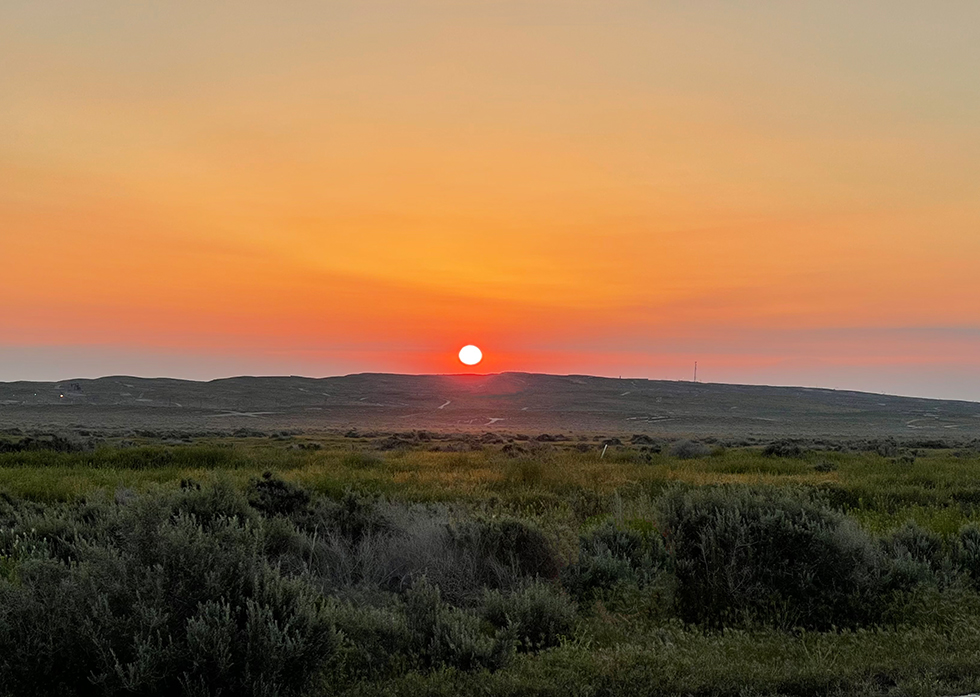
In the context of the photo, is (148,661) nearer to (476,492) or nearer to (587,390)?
(476,492)

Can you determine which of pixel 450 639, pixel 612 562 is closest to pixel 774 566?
pixel 612 562

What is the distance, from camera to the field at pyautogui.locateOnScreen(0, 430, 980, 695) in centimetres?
503

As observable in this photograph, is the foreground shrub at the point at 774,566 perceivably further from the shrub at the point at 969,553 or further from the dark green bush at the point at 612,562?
the shrub at the point at 969,553

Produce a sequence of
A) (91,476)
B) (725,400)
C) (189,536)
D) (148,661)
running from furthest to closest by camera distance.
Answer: (725,400), (91,476), (189,536), (148,661)

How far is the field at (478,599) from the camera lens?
5027 millimetres

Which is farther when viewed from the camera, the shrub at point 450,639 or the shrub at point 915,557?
the shrub at point 915,557

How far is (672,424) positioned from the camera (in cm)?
9388

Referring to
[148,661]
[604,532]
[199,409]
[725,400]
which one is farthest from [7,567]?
[725,400]

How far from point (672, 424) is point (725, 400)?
5693 cm

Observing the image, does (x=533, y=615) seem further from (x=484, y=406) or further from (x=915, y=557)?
(x=484, y=406)

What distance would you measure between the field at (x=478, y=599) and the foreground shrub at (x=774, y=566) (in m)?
0.02

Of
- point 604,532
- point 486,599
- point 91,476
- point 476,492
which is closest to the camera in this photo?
point 486,599

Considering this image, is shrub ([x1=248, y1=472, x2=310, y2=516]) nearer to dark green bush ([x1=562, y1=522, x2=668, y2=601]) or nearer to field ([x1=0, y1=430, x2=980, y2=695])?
field ([x1=0, y1=430, x2=980, y2=695])

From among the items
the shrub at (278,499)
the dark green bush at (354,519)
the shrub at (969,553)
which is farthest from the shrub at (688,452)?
the shrub at (278,499)
